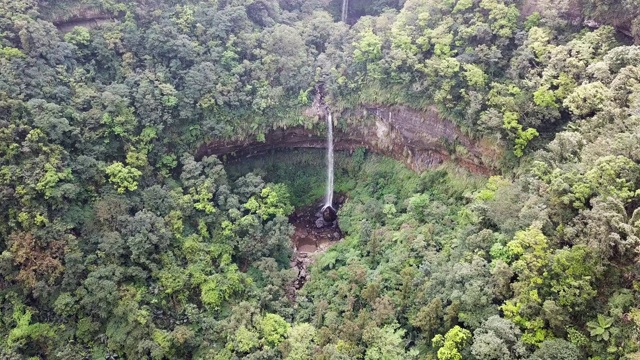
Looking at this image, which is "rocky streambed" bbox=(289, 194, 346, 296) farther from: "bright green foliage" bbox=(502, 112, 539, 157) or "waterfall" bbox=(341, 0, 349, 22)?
Result: "waterfall" bbox=(341, 0, 349, 22)

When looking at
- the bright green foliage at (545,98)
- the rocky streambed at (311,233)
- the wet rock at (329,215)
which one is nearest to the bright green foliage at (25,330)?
the rocky streambed at (311,233)

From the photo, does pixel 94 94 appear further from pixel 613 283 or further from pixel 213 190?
pixel 613 283

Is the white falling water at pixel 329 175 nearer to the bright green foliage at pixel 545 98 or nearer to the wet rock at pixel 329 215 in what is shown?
the wet rock at pixel 329 215

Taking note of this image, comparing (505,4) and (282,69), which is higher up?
(505,4)

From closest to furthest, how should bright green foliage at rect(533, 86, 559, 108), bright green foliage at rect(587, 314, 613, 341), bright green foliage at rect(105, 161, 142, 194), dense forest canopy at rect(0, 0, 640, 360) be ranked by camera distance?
1. bright green foliage at rect(587, 314, 613, 341)
2. dense forest canopy at rect(0, 0, 640, 360)
3. bright green foliage at rect(533, 86, 559, 108)
4. bright green foliage at rect(105, 161, 142, 194)

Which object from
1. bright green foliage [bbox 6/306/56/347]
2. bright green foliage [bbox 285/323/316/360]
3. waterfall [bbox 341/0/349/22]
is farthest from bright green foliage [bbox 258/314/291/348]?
waterfall [bbox 341/0/349/22]

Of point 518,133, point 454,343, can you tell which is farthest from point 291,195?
point 454,343

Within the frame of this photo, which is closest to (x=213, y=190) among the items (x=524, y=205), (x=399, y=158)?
(x=399, y=158)
